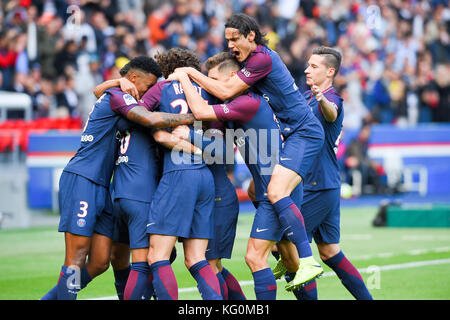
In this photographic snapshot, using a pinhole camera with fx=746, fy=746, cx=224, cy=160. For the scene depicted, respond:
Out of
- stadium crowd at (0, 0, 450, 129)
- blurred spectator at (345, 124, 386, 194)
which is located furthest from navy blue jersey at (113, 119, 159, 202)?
blurred spectator at (345, 124, 386, 194)

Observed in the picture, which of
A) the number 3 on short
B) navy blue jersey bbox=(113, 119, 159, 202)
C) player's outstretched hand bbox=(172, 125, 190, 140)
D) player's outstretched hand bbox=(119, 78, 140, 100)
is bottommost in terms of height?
the number 3 on short

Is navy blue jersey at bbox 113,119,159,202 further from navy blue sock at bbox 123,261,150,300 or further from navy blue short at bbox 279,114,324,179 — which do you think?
navy blue short at bbox 279,114,324,179

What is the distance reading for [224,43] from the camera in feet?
67.5

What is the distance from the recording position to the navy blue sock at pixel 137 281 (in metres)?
6.50

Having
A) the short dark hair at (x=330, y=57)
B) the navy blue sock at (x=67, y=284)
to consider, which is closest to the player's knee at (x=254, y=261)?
the navy blue sock at (x=67, y=284)

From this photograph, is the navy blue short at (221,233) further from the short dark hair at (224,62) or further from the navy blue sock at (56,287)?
the short dark hair at (224,62)

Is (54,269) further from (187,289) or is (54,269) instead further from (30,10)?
(30,10)

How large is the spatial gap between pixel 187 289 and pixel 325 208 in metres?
2.23

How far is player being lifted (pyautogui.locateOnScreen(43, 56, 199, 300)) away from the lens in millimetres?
6637

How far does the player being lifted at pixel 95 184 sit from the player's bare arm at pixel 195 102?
11 cm

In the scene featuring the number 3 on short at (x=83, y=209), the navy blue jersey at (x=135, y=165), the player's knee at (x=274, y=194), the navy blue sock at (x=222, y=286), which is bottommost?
the navy blue sock at (x=222, y=286)

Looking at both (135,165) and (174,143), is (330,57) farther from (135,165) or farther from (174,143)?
(135,165)

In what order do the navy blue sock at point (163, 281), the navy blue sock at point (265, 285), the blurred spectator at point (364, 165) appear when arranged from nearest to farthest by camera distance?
the navy blue sock at point (163, 281)
the navy blue sock at point (265, 285)
the blurred spectator at point (364, 165)

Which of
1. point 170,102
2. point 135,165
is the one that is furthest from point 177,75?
point 135,165
